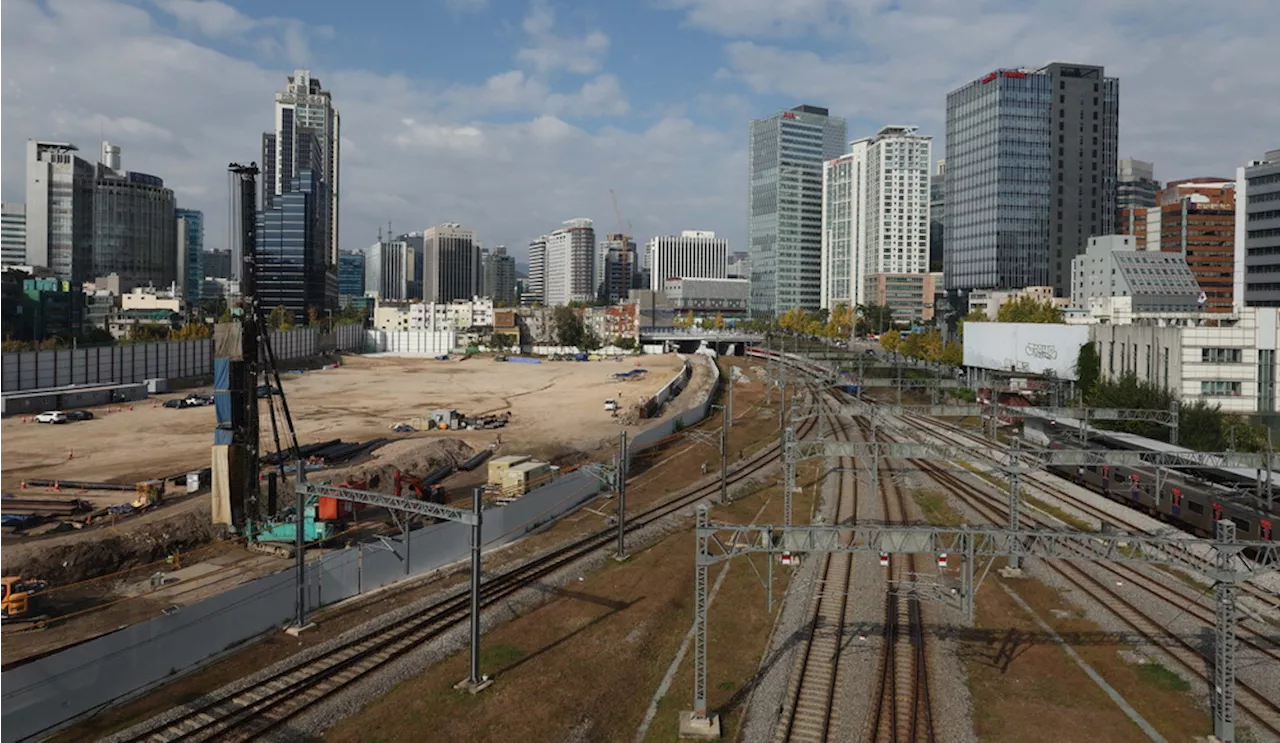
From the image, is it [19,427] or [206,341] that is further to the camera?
[206,341]

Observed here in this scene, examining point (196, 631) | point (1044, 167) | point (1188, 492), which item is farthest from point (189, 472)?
point (1044, 167)

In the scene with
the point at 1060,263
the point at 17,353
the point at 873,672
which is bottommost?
the point at 873,672

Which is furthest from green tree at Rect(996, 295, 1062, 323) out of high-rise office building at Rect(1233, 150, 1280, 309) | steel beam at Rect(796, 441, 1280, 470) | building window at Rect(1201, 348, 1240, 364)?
steel beam at Rect(796, 441, 1280, 470)

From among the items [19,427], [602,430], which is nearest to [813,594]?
[602,430]

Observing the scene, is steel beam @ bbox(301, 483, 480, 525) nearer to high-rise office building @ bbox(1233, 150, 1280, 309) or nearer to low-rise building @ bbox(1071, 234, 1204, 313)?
low-rise building @ bbox(1071, 234, 1204, 313)

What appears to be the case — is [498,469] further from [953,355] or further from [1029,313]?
[1029,313]

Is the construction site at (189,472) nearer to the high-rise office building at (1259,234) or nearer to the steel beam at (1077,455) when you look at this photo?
the steel beam at (1077,455)

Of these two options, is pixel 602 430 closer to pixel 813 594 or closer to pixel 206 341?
pixel 813 594
